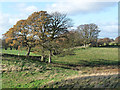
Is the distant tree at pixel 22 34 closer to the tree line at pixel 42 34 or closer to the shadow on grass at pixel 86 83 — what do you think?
the tree line at pixel 42 34

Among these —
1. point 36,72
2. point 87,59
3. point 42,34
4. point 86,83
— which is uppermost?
point 42,34

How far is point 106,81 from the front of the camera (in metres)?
12.0

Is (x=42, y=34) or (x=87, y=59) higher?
(x=42, y=34)

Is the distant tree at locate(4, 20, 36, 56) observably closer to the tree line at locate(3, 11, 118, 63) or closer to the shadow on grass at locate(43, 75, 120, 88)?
the tree line at locate(3, 11, 118, 63)

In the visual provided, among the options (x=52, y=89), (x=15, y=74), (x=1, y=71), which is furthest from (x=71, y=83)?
(x=1, y=71)

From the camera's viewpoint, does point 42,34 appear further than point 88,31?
No

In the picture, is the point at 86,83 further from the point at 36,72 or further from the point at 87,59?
the point at 87,59

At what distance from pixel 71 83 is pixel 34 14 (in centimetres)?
2297

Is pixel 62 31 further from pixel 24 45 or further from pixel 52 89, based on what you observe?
pixel 52 89

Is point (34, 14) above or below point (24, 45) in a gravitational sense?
above

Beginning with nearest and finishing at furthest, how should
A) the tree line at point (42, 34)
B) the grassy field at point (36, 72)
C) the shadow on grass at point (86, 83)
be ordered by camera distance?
the shadow on grass at point (86, 83)
the grassy field at point (36, 72)
the tree line at point (42, 34)

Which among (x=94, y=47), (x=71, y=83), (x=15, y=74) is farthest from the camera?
(x=94, y=47)

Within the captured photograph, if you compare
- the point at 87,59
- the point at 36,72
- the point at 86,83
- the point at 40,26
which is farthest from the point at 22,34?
the point at 86,83

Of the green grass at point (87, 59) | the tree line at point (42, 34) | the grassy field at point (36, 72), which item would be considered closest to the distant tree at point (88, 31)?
the green grass at point (87, 59)
